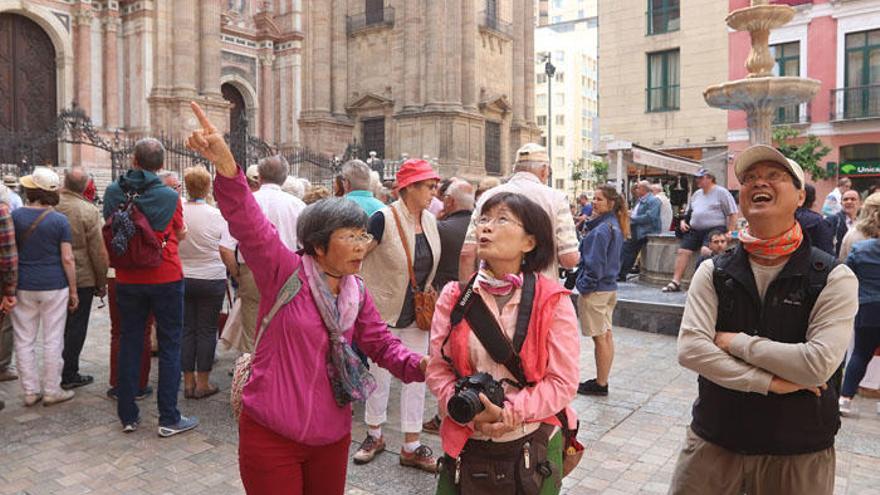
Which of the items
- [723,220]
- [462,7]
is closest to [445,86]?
[462,7]

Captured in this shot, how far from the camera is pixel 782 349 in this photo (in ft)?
8.04

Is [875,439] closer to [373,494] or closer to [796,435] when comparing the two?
[796,435]

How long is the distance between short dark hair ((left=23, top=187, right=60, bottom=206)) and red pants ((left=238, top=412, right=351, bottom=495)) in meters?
4.29

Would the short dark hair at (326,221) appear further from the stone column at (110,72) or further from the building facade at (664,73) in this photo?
the building facade at (664,73)

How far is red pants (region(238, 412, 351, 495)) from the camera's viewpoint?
2.64 metres

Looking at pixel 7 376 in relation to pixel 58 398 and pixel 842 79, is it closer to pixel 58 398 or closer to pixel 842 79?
pixel 58 398

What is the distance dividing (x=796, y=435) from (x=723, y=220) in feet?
24.4

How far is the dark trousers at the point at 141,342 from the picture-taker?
17.1 ft

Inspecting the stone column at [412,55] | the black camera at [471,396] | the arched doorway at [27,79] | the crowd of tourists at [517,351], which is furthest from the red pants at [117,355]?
the stone column at [412,55]

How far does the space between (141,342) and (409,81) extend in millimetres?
25313

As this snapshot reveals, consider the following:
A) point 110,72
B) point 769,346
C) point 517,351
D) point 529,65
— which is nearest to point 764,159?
point 769,346

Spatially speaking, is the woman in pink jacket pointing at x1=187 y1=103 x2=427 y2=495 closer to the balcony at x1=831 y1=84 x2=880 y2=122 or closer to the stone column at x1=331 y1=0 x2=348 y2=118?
the balcony at x1=831 y1=84 x2=880 y2=122

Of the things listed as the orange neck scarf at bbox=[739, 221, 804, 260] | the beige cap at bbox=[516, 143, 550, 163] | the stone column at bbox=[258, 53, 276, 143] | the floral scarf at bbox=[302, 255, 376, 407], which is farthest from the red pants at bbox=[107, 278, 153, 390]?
the stone column at bbox=[258, 53, 276, 143]

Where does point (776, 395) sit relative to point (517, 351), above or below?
below
